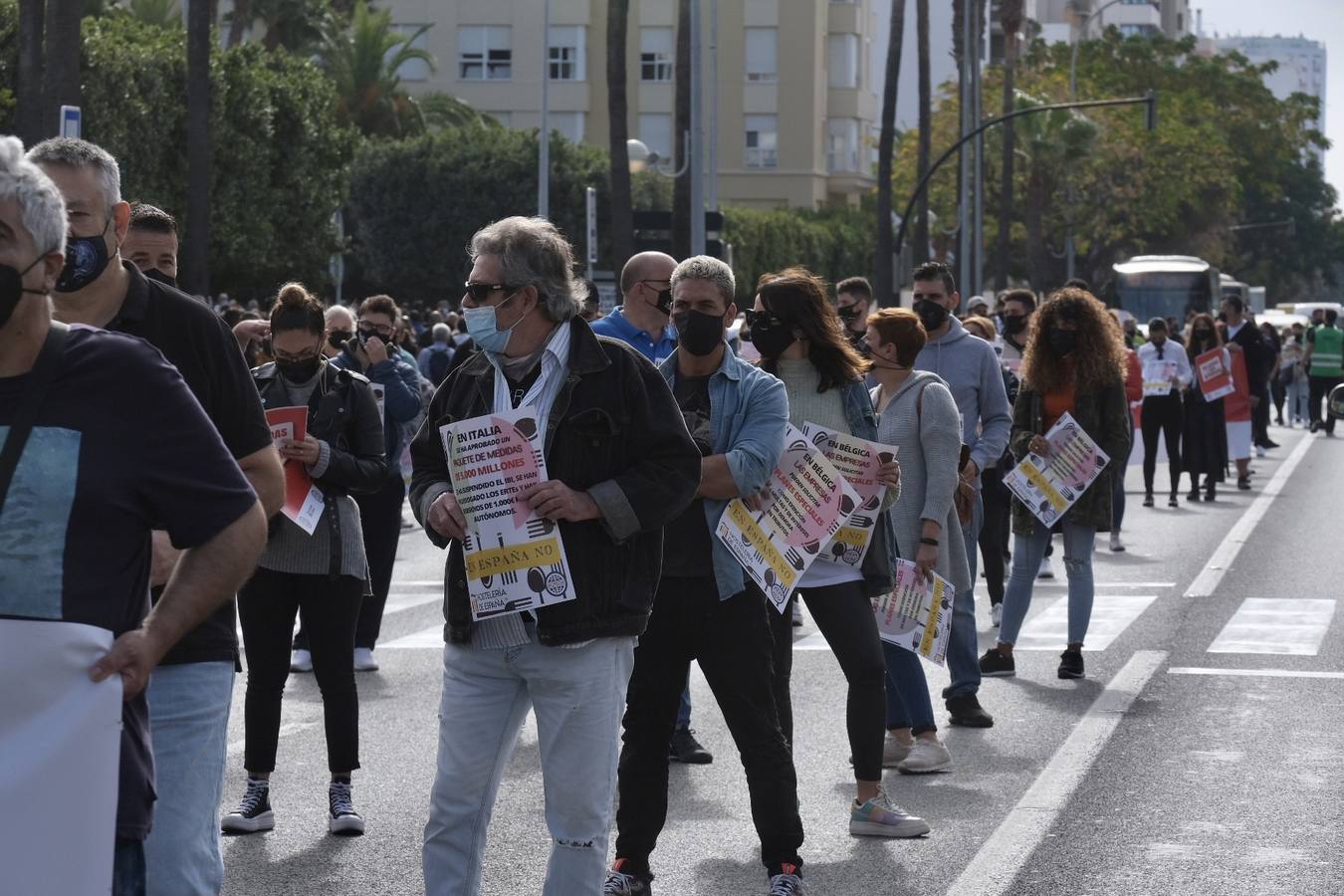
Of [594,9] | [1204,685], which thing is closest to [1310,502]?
[1204,685]

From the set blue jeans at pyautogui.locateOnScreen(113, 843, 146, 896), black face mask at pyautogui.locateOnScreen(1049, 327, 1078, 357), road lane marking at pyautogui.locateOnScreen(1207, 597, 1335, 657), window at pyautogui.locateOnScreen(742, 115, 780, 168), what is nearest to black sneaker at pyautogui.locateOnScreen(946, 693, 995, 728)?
black face mask at pyautogui.locateOnScreen(1049, 327, 1078, 357)

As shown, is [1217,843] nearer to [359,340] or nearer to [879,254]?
[359,340]

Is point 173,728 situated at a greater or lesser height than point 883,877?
greater

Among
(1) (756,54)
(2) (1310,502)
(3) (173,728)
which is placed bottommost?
(2) (1310,502)

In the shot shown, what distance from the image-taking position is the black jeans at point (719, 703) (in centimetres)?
586

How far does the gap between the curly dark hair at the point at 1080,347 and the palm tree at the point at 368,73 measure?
50.2 m

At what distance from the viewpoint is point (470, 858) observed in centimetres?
480

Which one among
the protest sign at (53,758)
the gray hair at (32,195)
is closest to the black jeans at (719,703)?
the protest sign at (53,758)

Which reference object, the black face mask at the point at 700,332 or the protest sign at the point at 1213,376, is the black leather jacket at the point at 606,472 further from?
the protest sign at the point at 1213,376

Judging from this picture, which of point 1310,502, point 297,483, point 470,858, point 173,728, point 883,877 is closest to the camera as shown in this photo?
point 173,728

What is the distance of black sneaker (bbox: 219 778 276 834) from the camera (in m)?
6.93

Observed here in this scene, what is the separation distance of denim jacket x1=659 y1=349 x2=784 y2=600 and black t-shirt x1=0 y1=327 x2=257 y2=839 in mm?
2710

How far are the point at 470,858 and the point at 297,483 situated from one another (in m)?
2.64

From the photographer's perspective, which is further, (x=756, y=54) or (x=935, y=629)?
(x=756, y=54)
